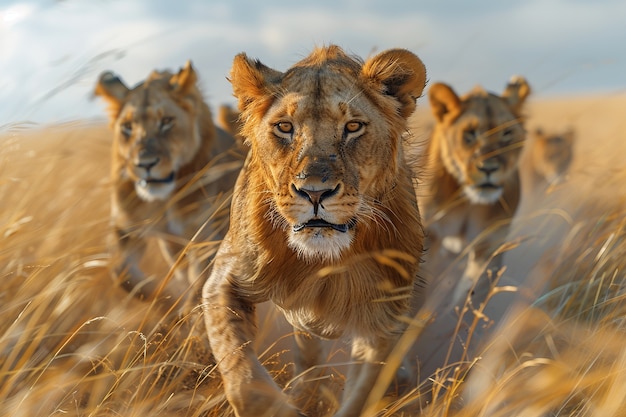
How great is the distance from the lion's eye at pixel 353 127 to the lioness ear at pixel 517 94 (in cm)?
418

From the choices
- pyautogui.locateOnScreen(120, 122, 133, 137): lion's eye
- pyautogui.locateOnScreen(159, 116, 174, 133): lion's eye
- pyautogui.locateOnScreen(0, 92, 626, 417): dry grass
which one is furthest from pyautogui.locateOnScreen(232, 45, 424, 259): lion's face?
pyautogui.locateOnScreen(120, 122, 133, 137): lion's eye

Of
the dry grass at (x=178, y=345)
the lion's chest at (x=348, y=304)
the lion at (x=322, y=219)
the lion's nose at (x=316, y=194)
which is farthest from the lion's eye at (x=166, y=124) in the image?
the lion's nose at (x=316, y=194)

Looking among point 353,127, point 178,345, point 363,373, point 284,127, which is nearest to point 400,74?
point 353,127

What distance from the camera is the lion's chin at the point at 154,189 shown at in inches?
261

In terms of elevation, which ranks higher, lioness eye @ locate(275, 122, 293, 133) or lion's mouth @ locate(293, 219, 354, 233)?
lioness eye @ locate(275, 122, 293, 133)

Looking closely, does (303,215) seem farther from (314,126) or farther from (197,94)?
(197,94)

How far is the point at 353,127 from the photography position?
3.60m

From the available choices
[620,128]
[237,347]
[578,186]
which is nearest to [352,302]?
[237,347]

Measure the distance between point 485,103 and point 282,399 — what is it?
4564 mm

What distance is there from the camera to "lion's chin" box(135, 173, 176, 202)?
6637 mm

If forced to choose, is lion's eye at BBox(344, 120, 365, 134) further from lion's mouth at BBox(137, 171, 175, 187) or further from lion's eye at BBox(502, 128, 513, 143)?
lion's eye at BBox(502, 128, 513, 143)

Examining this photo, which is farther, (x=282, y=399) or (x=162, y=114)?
(x=162, y=114)

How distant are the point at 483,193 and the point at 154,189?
2718 millimetres

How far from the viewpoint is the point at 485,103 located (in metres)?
7.35
